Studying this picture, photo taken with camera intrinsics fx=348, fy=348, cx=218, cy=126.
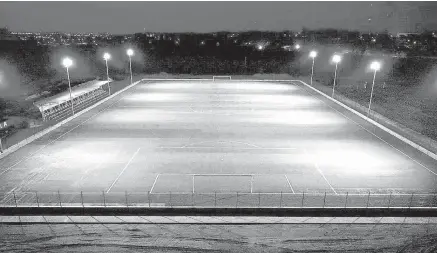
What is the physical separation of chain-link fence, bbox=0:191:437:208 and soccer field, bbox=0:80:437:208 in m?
0.30

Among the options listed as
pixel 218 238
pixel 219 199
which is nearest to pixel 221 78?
pixel 219 199

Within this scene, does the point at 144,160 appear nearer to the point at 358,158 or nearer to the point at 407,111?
the point at 358,158

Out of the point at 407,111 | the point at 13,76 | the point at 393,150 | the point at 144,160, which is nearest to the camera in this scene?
the point at 144,160

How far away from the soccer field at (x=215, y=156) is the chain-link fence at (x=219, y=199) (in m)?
0.30

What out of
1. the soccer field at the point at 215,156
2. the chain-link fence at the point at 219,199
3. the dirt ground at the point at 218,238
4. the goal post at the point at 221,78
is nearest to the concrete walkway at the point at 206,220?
the dirt ground at the point at 218,238

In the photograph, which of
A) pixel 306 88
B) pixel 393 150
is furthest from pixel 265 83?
pixel 393 150

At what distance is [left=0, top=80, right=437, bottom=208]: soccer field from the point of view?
23.7 metres

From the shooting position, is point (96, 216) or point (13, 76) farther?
point (13, 76)

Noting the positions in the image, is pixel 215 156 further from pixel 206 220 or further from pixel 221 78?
pixel 221 78

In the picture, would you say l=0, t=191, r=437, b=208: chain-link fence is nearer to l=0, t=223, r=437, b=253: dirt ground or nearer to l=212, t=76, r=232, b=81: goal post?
l=0, t=223, r=437, b=253: dirt ground

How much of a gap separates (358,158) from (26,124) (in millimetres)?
36282

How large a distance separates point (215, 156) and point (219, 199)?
7.77m

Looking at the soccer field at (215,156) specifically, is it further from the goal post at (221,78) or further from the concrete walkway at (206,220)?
the goal post at (221,78)

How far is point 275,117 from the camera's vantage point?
1687 inches
